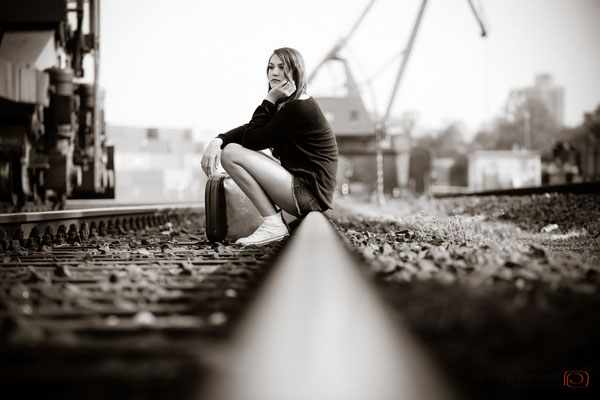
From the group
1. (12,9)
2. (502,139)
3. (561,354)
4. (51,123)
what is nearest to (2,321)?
(561,354)

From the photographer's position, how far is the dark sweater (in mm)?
4215

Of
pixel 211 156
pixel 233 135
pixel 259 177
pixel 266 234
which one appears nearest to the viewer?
pixel 266 234

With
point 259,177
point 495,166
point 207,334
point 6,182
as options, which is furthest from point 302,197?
point 495,166

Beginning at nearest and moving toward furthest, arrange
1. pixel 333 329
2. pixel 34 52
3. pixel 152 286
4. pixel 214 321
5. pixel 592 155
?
pixel 333 329, pixel 214 321, pixel 152 286, pixel 34 52, pixel 592 155

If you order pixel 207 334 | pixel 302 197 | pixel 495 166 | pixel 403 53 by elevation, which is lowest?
pixel 207 334

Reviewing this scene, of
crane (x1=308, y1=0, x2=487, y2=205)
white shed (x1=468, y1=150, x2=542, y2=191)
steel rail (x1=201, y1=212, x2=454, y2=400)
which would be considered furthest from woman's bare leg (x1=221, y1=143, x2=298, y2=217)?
white shed (x1=468, y1=150, x2=542, y2=191)

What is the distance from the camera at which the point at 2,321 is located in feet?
5.52

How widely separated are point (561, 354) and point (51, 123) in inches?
356

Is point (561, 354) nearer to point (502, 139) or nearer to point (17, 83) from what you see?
point (17, 83)

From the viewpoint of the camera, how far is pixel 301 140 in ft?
14.4

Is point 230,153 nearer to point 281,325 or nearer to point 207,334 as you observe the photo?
point 207,334

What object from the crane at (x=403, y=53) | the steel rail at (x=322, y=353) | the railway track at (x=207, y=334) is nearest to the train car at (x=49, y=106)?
the railway track at (x=207, y=334)

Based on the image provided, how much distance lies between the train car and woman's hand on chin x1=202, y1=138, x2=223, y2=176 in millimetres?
3470

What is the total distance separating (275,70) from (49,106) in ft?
19.6
